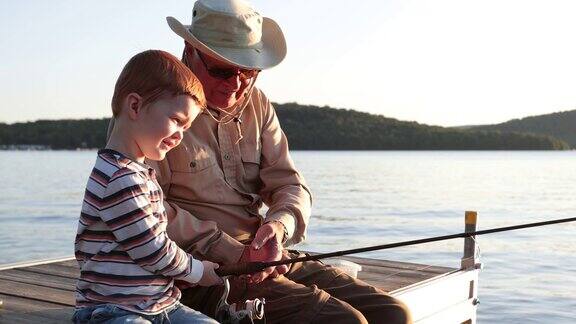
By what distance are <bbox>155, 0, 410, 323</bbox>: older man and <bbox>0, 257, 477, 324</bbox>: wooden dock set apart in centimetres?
82

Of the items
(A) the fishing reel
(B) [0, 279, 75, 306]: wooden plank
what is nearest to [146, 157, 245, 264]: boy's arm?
(A) the fishing reel

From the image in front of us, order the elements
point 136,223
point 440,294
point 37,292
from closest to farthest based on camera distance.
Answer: point 136,223, point 37,292, point 440,294

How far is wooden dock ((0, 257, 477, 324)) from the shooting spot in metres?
3.82

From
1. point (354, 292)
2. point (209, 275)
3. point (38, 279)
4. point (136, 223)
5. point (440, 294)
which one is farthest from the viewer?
point (440, 294)

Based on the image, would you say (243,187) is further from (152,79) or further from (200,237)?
(152,79)

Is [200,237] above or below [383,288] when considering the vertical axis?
above

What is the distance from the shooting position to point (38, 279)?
14.9 feet

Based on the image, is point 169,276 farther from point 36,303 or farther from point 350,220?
point 350,220

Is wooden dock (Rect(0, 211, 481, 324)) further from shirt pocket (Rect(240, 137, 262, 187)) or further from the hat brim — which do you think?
the hat brim

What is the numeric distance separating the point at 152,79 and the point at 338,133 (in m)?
56.4

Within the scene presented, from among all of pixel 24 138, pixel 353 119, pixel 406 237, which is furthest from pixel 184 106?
pixel 24 138

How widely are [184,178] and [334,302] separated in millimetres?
714

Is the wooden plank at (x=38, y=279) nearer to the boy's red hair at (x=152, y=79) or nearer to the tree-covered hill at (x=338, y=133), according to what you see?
the boy's red hair at (x=152, y=79)

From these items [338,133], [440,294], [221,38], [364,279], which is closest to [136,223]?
[221,38]
